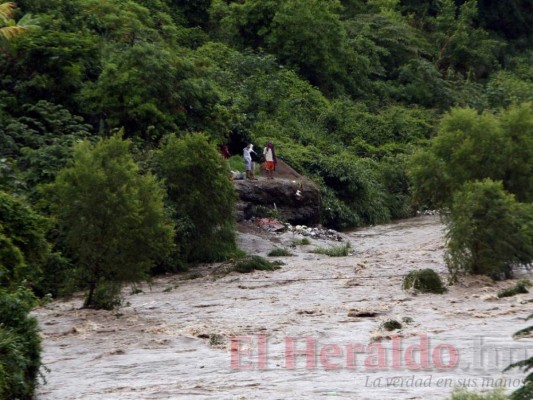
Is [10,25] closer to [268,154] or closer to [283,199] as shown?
[268,154]

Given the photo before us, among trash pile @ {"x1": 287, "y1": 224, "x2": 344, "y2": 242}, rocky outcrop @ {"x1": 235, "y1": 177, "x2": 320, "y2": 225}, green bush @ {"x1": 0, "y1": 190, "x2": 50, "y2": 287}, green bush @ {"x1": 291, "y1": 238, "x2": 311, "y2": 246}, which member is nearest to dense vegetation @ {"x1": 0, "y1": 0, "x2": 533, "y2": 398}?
green bush @ {"x1": 0, "y1": 190, "x2": 50, "y2": 287}

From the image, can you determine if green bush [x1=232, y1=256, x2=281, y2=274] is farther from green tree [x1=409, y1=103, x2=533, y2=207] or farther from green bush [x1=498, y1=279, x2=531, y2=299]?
green bush [x1=498, y1=279, x2=531, y2=299]

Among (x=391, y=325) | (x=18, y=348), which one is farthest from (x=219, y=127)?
(x=18, y=348)

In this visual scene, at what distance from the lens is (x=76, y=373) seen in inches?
698

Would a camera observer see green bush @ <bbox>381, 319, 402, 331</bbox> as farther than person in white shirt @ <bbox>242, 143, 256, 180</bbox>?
No

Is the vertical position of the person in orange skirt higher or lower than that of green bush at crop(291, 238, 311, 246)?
higher

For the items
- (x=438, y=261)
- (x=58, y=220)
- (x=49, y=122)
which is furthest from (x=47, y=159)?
(x=438, y=261)

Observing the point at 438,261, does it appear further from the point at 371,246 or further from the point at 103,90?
the point at 103,90

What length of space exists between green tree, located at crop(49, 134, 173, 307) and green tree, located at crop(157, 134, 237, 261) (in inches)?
236

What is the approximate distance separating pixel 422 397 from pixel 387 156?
36.8 meters

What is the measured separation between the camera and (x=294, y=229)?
3712cm

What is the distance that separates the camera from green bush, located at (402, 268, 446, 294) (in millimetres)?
24812

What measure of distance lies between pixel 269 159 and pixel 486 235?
1393 centimetres

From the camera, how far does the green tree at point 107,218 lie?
919 inches
